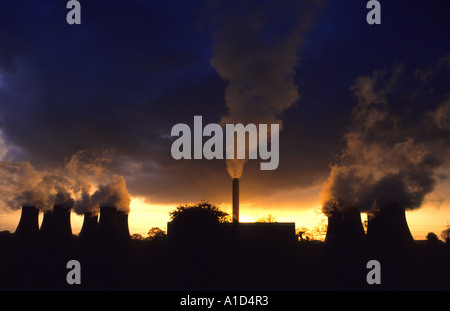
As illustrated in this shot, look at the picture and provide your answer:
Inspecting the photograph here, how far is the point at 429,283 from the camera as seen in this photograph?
23.0 metres

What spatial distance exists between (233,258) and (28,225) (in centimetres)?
1720

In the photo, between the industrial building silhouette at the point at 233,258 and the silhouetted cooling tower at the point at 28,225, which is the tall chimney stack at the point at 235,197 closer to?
the industrial building silhouette at the point at 233,258

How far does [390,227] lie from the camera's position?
22.3 m

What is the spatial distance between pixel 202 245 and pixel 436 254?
55.1 feet

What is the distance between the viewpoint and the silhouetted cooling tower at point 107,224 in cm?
2644

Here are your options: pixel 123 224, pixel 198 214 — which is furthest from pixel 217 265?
pixel 123 224

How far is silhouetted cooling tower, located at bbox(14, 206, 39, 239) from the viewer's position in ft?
89.1

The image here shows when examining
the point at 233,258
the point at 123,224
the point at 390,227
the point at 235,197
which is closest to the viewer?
the point at 390,227

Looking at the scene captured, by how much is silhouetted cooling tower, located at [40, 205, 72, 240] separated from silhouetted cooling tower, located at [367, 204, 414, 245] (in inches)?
922

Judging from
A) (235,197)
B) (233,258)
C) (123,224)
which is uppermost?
(235,197)

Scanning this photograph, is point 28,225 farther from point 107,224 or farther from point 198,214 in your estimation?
point 198,214

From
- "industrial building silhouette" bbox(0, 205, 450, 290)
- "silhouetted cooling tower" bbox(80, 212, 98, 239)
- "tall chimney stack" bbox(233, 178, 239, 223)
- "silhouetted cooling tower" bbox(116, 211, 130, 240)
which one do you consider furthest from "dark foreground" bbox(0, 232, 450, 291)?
"tall chimney stack" bbox(233, 178, 239, 223)

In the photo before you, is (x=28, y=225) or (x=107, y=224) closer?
(x=107, y=224)
